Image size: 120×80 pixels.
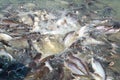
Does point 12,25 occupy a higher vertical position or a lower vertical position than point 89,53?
higher

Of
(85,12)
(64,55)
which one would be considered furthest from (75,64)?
(85,12)

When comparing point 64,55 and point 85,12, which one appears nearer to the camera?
point 64,55

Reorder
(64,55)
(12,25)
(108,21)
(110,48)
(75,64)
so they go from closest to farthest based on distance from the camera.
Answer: (75,64)
(64,55)
(110,48)
(12,25)
(108,21)

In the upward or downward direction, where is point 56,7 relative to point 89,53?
upward

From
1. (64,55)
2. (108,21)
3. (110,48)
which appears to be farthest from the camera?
(108,21)

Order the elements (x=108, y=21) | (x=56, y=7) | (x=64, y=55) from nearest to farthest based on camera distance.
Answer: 1. (x=64, y=55)
2. (x=108, y=21)
3. (x=56, y=7)

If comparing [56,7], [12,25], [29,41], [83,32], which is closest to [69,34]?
[83,32]

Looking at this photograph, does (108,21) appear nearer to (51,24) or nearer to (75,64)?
(51,24)

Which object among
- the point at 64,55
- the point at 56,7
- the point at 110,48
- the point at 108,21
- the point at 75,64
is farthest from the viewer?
the point at 56,7

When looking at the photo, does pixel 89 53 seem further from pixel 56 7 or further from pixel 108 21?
pixel 56 7
